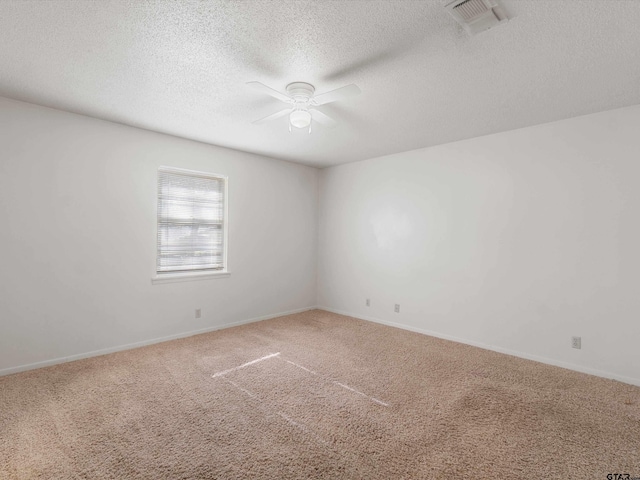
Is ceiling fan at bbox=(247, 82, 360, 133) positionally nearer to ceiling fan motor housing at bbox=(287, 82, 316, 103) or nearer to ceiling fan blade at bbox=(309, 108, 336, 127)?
ceiling fan motor housing at bbox=(287, 82, 316, 103)

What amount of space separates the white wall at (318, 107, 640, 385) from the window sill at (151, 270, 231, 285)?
2067 millimetres

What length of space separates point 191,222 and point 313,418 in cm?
295

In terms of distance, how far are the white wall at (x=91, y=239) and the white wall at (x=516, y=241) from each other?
79.9 inches

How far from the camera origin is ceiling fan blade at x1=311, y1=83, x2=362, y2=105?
2.14 metres

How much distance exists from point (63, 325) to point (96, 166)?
A: 5.42 ft

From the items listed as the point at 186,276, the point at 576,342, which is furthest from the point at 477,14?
the point at 186,276

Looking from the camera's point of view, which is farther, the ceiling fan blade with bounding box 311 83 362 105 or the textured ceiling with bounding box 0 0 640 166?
the ceiling fan blade with bounding box 311 83 362 105

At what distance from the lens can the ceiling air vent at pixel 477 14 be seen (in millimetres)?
1585

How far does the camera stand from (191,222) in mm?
4145

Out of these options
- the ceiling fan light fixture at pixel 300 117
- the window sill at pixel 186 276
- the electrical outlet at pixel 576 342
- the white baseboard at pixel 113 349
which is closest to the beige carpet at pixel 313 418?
the white baseboard at pixel 113 349

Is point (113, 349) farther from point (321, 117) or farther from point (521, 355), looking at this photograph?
point (521, 355)

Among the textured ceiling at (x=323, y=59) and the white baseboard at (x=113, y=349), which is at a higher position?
the textured ceiling at (x=323, y=59)

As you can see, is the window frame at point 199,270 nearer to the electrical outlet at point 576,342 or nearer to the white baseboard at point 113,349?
the white baseboard at point 113,349

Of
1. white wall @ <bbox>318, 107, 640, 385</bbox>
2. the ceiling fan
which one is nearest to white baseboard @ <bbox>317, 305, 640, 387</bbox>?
white wall @ <bbox>318, 107, 640, 385</bbox>
